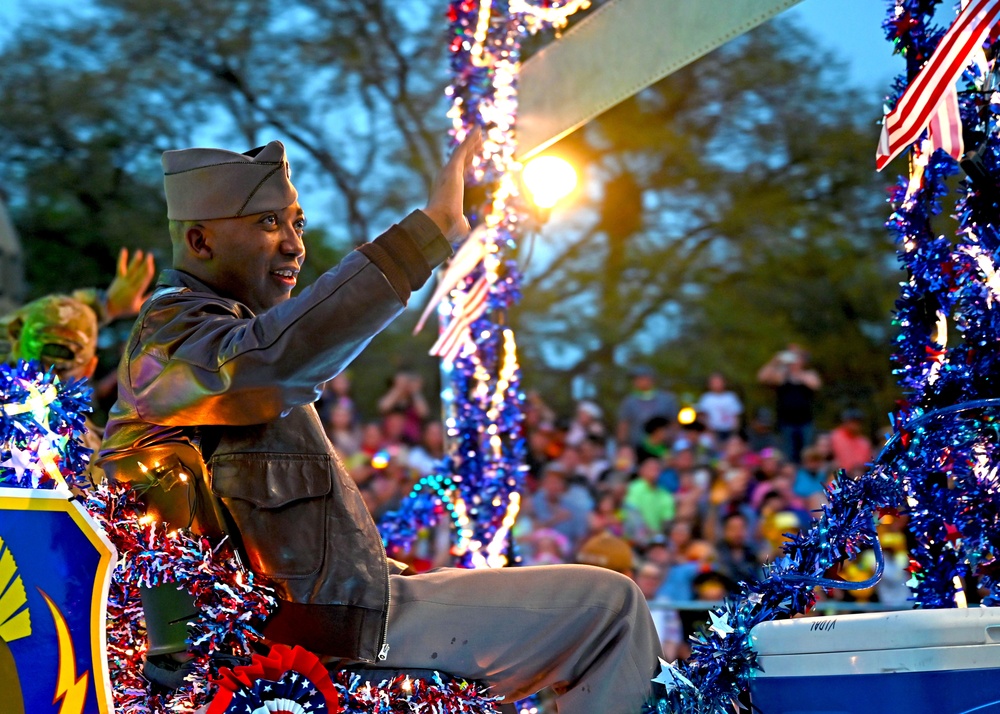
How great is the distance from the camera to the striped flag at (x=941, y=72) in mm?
2799

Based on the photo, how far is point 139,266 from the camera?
5449 mm

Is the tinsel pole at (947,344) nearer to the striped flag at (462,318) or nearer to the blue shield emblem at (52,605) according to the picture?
the blue shield emblem at (52,605)

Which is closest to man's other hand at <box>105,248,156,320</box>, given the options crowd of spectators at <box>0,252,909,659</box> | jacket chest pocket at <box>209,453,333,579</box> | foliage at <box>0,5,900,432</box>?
crowd of spectators at <box>0,252,909,659</box>

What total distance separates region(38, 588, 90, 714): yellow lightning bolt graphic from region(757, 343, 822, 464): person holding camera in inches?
313

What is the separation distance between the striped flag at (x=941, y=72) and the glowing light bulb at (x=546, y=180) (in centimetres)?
245

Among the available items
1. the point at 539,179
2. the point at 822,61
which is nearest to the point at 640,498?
the point at 539,179

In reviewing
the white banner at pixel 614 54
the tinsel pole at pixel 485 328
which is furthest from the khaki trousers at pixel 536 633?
the tinsel pole at pixel 485 328

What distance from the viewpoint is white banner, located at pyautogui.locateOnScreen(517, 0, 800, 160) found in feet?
12.8

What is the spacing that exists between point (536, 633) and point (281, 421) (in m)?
0.68

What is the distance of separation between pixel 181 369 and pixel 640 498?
21.0 feet

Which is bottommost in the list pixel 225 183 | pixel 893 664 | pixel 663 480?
pixel 893 664

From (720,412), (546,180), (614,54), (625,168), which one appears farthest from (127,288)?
(625,168)

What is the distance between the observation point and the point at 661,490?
8.49m

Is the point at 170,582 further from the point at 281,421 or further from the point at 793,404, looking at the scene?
the point at 793,404
